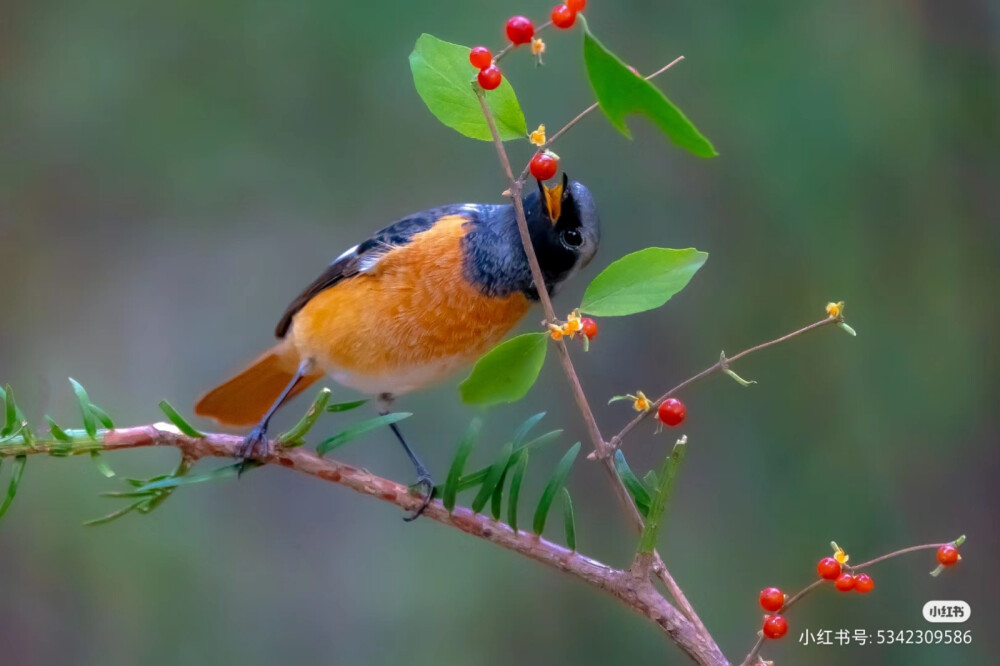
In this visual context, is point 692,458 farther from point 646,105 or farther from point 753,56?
point 646,105

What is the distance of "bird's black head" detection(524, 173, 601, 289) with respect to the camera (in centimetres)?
87

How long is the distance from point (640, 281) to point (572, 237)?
374mm

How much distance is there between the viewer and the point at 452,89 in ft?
1.79

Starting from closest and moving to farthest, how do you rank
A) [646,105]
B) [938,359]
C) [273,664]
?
[646,105] → [938,359] → [273,664]

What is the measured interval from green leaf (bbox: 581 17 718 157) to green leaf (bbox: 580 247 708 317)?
0.13m

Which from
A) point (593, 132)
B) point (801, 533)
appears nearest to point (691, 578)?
point (801, 533)

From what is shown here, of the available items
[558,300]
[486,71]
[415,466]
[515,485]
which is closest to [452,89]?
[486,71]

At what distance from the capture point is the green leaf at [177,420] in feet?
2.04

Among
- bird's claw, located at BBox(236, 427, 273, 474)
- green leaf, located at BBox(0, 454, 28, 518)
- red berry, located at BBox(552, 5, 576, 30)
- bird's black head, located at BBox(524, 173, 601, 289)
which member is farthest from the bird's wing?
red berry, located at BBox(552, 5, 576, 30)

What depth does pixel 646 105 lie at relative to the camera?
16.0 inches

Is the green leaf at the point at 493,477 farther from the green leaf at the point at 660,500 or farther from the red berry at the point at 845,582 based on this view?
the red berry at the point at 845,582

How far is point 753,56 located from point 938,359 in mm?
576

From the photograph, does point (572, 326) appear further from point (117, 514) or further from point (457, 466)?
point (117, 514)

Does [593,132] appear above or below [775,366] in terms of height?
above
